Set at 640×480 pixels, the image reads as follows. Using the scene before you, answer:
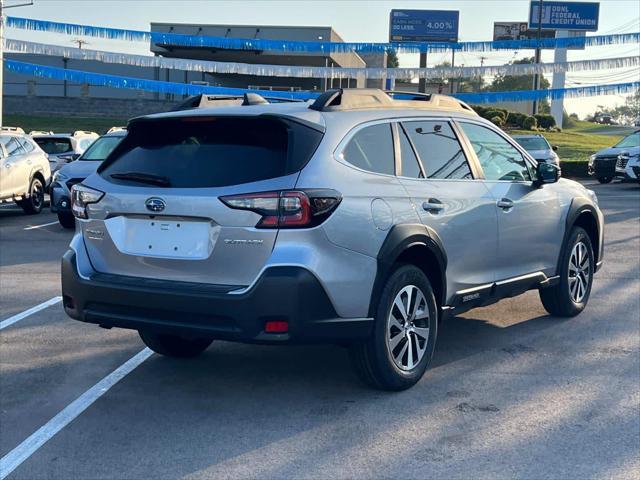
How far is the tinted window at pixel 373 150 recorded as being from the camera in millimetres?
5164

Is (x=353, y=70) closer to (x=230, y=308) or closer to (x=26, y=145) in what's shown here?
(x=26, y=145)

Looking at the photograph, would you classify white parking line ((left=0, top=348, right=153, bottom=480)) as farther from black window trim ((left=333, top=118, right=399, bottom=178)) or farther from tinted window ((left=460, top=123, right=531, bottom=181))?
tinted window ((left=460, top=123, right=531, bottom=181))

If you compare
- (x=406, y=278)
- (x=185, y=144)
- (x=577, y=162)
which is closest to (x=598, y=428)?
(x=406, y=278)

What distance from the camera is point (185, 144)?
509 cm

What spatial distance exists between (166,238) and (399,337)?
159 cm

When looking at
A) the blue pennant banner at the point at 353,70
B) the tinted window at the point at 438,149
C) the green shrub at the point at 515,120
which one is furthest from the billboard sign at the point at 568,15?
the tinted window at the point at 438,149

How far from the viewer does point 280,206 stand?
4.64 meters

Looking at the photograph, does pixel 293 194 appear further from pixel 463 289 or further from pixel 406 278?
pixel 463 289

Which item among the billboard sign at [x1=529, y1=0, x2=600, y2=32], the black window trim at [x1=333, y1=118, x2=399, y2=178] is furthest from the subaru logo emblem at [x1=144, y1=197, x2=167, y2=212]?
the billboard sign at [x1=529, y1=0, x2=600, y2=32]

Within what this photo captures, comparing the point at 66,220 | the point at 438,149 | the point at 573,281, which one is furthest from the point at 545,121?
the point at 438,149

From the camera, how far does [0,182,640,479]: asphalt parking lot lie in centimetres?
431

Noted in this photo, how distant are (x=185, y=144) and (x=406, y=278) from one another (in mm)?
1592

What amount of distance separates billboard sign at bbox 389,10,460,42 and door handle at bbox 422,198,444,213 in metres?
64.0

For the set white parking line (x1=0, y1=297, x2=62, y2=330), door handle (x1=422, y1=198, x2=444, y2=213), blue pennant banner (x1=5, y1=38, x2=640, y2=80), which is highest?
blue pennant banner (x1=5, y1=38, x2=640, y2=80)
